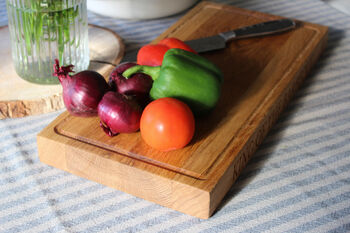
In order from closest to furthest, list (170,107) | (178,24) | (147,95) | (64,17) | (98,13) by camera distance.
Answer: (170,107) < (147,95) < (64,17) < (178,24) < (98,13)

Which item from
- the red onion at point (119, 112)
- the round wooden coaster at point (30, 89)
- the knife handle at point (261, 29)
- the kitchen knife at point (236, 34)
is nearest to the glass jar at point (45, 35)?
the round wooden coaster at point (30, 89)

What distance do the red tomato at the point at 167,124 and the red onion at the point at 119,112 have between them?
3 centimetres

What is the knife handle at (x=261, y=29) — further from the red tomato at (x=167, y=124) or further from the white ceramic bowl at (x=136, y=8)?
the red tomato at (x=167, y=124)

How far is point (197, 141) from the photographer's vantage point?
3.08ft

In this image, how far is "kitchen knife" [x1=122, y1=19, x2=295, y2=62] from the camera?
1.26 metres

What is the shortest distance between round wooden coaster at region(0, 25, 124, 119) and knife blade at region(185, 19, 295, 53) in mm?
213

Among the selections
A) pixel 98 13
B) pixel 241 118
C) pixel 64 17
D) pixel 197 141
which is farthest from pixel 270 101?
pixel 98 13

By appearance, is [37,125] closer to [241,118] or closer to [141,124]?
[141,124]

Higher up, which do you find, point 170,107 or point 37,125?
A: point 170,107

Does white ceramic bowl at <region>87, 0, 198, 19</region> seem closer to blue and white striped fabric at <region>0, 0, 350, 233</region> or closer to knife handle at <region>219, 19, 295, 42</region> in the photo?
knife handle at <region>219, 19, 295, 42</region>

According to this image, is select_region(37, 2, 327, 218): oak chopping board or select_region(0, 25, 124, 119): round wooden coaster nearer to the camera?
select_region(37, 2, 327, 218): oak chopping board

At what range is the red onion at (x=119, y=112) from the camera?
2.97ft

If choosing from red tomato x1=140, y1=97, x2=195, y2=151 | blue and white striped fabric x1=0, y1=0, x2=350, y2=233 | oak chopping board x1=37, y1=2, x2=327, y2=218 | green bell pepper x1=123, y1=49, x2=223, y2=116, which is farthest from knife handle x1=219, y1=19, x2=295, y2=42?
red tomato x1=140, y1=97, x2=195, y2=151

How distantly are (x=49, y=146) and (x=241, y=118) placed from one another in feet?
1.28
